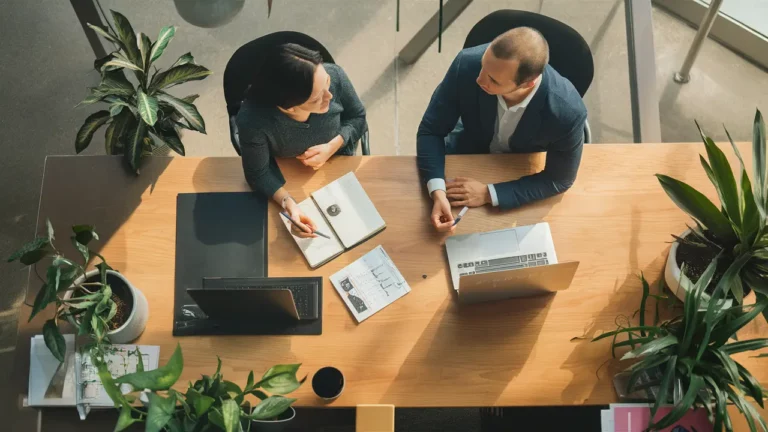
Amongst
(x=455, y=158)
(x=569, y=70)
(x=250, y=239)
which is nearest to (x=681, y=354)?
(x=455, y=158)

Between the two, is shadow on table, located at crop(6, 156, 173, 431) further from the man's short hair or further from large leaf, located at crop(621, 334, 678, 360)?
large leaf, located at crop(621, 334, 678, 360)

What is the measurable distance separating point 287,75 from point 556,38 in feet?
3.04

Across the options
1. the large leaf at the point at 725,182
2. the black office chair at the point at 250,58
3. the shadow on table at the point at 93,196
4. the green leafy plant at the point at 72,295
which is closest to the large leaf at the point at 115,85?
the shadow on table at the point at 93,196

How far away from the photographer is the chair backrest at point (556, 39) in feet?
7.16

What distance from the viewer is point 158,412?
4.51ft

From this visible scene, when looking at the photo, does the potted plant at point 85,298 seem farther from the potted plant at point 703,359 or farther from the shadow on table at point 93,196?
the potted plant at point 703,359

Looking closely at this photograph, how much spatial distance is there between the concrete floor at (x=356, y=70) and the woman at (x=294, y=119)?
97 cm

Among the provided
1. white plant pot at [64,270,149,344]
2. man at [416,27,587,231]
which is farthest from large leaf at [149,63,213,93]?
man at [416,27,587,231]

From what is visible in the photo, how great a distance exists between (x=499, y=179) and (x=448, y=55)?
1.32 m

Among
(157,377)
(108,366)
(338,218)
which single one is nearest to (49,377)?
(108,366)

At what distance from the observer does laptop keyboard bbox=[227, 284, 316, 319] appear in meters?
1.93

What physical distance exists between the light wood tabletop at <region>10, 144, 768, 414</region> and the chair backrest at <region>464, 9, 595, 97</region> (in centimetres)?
31

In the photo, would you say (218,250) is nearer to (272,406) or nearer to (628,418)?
(272,406)

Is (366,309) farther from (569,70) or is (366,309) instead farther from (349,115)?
(569,70)
